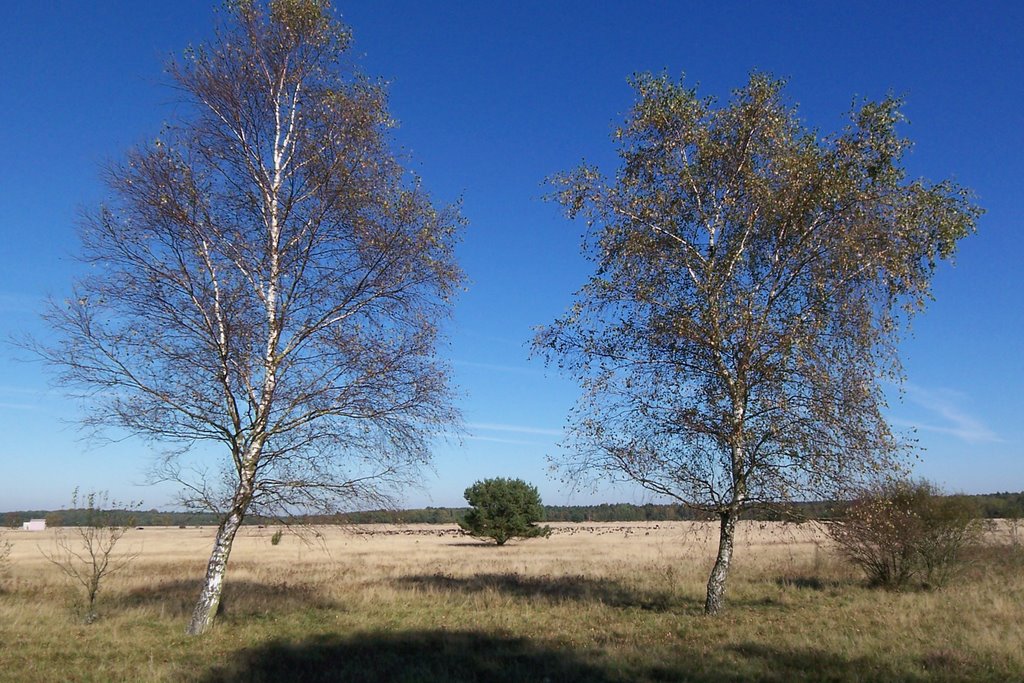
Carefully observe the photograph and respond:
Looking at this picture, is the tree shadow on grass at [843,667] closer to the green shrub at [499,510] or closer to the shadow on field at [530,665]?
the shadow on field at [530,665]

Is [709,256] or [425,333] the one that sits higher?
[709,256]

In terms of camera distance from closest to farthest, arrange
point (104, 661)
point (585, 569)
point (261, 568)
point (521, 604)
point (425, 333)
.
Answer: point (104, 661) < point (425, 333) < point (521, 604) < point (585, 569) < point (261, 568)

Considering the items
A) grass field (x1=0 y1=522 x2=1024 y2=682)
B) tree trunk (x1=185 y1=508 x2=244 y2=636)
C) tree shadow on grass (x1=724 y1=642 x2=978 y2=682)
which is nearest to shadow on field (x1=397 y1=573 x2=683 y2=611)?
grass field (x1=0 y1=522 x2=1024 y2=682)

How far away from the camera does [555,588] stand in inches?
773

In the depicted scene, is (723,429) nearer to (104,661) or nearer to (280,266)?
(280,266)

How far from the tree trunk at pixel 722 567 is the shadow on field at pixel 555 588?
147 cm

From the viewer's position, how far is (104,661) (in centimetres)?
1066

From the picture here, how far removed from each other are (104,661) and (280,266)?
6.93 meters

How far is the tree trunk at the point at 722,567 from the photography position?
14.3m

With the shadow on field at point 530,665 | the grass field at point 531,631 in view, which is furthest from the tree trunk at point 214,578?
the shadow on field at point 530,665

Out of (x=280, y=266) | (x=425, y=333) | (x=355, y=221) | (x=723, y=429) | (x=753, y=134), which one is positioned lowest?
(x=723, y=429)

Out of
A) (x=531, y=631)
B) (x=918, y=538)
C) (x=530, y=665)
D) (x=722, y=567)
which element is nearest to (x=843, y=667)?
(x=530, y=665)

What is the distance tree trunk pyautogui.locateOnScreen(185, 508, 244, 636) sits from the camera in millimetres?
12586

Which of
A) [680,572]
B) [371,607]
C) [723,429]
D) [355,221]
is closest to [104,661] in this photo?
[371,607]
